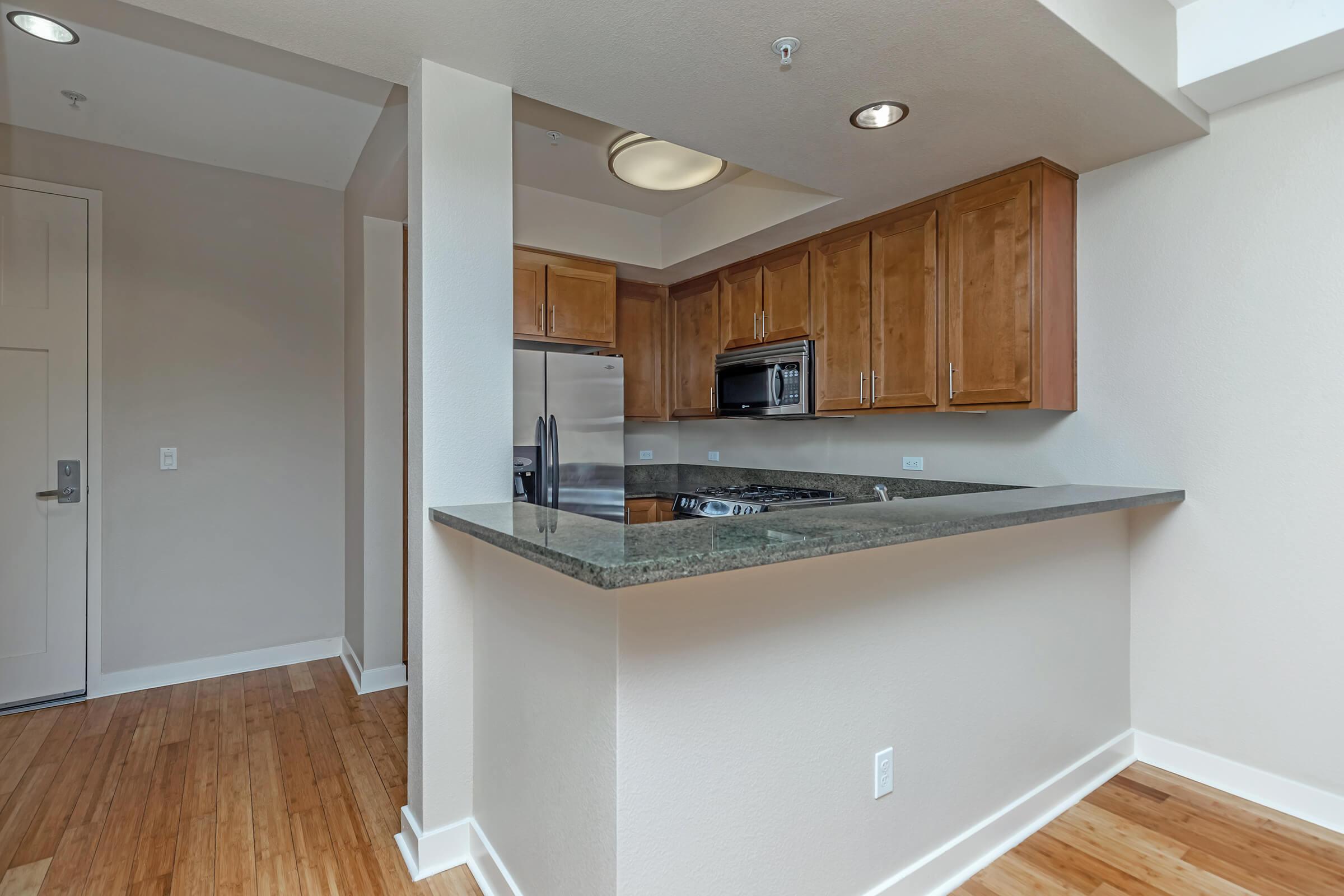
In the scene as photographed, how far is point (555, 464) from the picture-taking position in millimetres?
3115

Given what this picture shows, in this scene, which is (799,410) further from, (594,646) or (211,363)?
(211,363)

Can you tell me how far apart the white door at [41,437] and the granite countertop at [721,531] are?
240cm

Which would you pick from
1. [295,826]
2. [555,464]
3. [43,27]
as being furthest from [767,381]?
[43,27]

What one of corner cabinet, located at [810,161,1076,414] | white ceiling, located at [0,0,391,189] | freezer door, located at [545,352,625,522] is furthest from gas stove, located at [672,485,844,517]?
white ceiling, located at [0,0,391,189]

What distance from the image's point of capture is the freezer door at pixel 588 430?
316 centimetres

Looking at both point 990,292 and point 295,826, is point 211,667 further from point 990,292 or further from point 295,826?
point 990,292

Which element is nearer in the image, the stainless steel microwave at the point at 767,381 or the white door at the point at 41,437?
the white door at the point at 41,437

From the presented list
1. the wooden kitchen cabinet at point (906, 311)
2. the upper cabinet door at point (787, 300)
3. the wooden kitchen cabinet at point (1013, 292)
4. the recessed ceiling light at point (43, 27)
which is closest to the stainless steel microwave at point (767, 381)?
the upper cabinet door at point (787, 300)

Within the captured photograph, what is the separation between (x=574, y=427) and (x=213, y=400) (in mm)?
1830

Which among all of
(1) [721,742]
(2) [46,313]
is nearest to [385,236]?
(2) [46,313]

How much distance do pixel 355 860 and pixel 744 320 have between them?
295cm

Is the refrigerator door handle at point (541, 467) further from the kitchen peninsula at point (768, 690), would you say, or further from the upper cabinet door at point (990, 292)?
the upper cabinet door at point (990, 292)

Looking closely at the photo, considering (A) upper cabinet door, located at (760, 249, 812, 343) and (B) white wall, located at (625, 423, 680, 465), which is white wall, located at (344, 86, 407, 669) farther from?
(A) upper cabinet door, located at (760, 249, 812, 343)

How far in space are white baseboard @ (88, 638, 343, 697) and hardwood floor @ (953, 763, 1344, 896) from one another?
325cm
